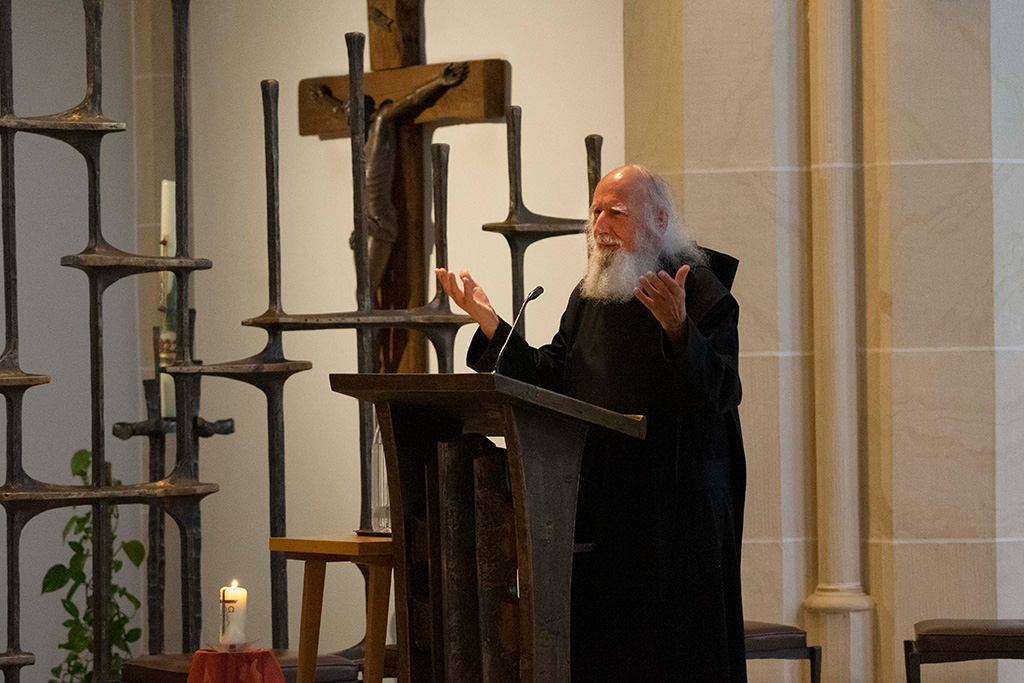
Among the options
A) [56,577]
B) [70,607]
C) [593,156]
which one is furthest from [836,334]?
[70,607]

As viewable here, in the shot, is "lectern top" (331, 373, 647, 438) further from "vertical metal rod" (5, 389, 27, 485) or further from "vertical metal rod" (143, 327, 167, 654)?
"vertical metal rod" (143, 327, 167, 654)

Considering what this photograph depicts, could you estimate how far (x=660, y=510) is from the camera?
307 centimetres

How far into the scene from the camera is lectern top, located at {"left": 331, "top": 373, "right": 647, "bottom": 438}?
8.27 ft

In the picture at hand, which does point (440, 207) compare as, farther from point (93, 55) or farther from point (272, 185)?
point (93, 55)

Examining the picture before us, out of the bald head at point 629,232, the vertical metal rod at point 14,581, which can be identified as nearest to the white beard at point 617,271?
the bald head at point 629,232

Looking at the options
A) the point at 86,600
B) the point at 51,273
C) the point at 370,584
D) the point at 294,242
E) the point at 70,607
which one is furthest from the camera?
the point at 294,242

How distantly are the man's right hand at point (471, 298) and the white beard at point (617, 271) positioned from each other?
0.26m

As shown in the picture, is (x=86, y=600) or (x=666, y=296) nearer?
(x=666, y=296)

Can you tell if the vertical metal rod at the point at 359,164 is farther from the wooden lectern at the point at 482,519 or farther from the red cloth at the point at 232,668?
the red cloth at the point at 232,668

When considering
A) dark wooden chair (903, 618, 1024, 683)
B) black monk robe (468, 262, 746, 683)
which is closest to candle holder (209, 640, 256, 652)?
black monk robe (468, 262, 746, 683)

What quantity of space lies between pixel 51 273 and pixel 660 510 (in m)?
3.20

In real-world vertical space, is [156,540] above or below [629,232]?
below

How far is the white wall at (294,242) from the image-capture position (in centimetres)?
541

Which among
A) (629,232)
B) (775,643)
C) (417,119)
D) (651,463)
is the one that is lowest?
(775,643)
